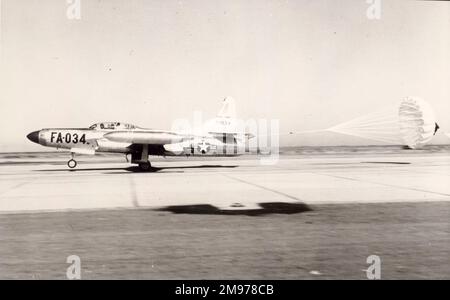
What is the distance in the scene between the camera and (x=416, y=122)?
21.1 metres

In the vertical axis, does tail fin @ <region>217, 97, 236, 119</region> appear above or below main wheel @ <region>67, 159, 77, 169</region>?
above

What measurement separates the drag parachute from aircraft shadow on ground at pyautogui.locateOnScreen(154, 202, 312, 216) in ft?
37.3

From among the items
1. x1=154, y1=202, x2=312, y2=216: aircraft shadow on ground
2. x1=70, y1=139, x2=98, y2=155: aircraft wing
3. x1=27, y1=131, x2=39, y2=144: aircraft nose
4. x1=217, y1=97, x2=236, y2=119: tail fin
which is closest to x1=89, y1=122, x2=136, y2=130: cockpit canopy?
x1=70, y1=139, x2=98, y2=155: aircraft wing

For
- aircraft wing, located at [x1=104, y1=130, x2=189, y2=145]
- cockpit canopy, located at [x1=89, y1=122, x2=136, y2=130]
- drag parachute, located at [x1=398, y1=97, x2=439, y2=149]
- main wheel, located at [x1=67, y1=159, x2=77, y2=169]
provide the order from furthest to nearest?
main wheel, located at [x1=67, y1=159, x2=77, y2=169] < cockpit canopy, located at [x1=89, y1=122, x2=136, y2=130] < aircraft wing, located at [x1=104, y1=130, x2=189, y2=145] < drag parachute, located at [x1=398, y1=97, x2=439, y2=149]

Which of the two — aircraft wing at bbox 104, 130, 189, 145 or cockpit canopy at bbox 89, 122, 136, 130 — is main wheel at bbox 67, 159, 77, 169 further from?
aircraft wing at bbox 104, 130, 189, 145

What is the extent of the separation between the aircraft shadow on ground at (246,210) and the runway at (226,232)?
1.1 inches

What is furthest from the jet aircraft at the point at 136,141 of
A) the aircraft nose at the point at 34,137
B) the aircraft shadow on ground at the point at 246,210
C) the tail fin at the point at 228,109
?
the aircraft shadow on ground at the point at 246,210

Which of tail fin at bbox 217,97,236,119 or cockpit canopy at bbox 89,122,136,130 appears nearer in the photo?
cockpit canopy at bbox 89,122,136,130

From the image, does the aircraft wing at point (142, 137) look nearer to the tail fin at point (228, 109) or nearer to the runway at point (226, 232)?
the tail fin at point (228, 109)

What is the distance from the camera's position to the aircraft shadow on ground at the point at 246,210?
10750 millimetres

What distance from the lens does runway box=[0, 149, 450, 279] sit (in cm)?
613

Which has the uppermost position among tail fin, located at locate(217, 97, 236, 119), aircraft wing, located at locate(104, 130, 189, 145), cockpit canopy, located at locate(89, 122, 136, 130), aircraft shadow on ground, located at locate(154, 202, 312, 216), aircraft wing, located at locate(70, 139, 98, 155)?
tail fin, located at locate(217, 97, 236, 119)

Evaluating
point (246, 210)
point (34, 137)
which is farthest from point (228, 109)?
point (246, 210)
